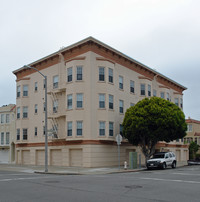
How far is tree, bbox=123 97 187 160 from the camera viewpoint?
28625mm

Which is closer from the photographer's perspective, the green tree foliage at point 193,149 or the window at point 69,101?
the window at point 69,101

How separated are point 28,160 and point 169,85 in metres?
24.8

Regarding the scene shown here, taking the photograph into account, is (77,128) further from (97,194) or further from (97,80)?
(97,194)

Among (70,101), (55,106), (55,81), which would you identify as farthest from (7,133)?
(70,101)

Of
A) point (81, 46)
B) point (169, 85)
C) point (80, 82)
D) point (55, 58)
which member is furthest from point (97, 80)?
point (169, 85)

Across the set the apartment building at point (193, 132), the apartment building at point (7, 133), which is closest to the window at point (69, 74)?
the apartment building at point (7, 133)

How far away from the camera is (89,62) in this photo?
102 feet

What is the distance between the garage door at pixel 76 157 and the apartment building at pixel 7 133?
51.1 feet

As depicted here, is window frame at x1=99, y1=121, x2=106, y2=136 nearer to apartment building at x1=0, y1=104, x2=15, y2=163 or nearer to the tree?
the tree

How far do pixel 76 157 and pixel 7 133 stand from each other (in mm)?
18357

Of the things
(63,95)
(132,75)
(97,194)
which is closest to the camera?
(97,194)

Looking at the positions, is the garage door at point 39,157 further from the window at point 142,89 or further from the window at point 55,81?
the window at point 142,89

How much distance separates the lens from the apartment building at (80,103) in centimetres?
3064

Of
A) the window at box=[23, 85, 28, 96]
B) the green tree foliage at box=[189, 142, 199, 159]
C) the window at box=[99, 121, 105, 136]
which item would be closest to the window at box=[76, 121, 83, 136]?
the window at box=[99, 121, 105, 136]
